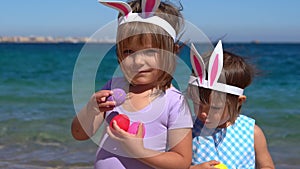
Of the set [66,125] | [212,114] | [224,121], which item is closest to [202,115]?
[212,114]

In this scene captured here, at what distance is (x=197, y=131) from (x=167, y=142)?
0.44 meters

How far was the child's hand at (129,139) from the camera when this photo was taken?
2.22 metres

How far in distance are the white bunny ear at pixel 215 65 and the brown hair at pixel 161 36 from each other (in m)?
0.21

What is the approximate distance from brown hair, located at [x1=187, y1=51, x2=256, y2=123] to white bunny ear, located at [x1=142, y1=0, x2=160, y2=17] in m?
0.51

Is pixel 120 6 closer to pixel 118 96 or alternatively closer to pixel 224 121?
pixel 118 96

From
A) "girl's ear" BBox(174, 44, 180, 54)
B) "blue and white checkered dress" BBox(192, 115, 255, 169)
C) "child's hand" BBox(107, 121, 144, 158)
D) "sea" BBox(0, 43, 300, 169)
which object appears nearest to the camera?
"child's hand" BBox(107, 121, 144, 158)

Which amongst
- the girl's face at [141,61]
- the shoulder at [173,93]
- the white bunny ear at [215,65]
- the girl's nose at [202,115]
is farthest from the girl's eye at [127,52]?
the girl's nose at [202,115]

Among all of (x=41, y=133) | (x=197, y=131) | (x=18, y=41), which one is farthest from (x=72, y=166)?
(x=18, y=41)

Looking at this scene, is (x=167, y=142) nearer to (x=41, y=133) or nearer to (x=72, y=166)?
(x=72, y=166)

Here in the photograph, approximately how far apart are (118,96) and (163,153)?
33 cm

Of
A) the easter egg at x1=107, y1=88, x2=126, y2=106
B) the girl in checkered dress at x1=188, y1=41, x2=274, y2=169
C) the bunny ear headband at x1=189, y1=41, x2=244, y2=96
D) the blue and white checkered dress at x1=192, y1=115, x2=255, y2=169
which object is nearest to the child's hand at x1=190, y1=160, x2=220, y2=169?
the girl in checkered dress at x1=188, y1=41, x2=274, y2=169

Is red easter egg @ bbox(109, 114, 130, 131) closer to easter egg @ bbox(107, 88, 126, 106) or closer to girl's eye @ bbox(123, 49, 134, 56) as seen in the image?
easter egg @ bbox(107, 88, 126, 106)

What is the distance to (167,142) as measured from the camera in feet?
8.04

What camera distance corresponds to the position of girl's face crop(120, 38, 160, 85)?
2.34 m
